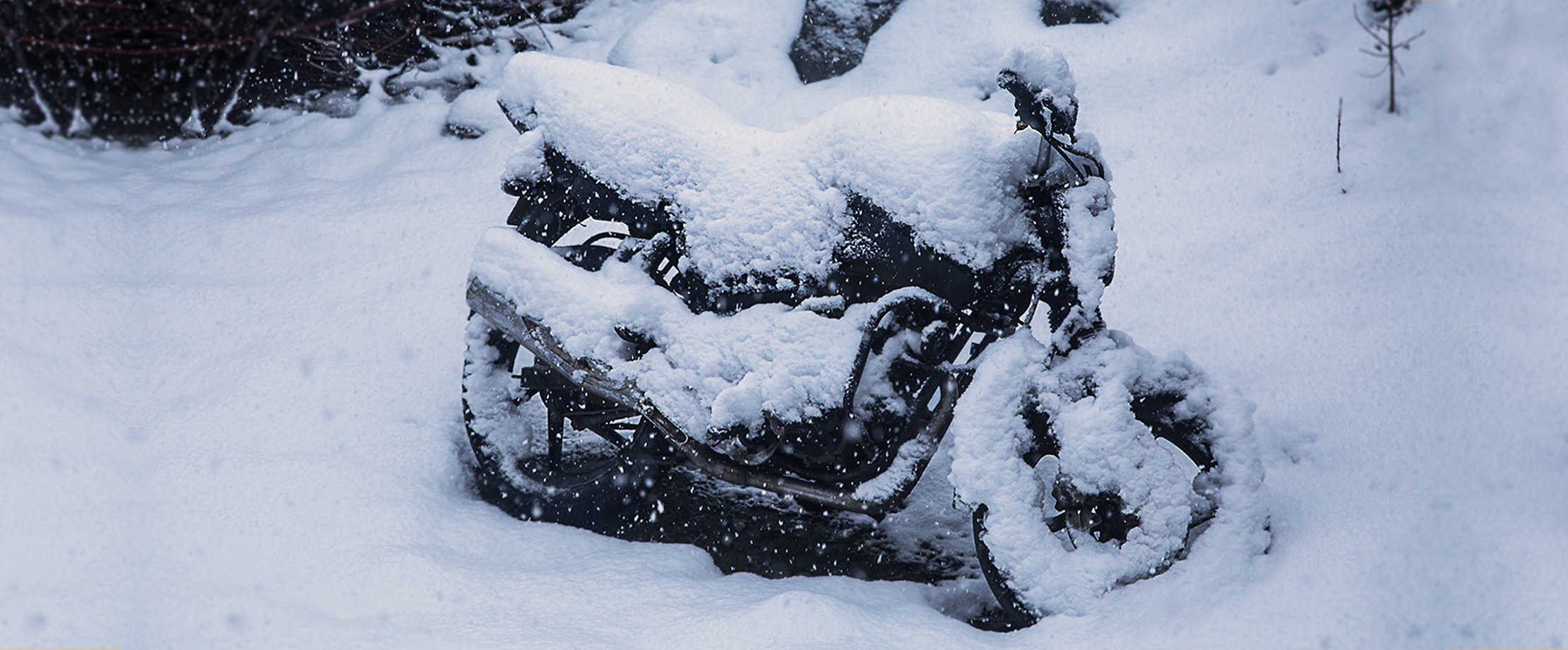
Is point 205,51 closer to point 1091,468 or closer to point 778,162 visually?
point 778,162

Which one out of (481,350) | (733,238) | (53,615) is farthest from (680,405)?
(53,615)

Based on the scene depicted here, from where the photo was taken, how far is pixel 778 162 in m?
2.93

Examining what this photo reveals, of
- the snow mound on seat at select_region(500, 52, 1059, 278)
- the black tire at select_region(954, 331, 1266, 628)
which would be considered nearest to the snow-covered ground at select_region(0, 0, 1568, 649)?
the black tire at select_region(954, 331, 1266, 628)

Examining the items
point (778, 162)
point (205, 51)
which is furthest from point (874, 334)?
point (205, 51)

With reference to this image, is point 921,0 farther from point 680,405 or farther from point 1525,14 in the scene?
point 680,405

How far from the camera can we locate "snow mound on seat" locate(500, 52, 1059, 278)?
267 centimetres

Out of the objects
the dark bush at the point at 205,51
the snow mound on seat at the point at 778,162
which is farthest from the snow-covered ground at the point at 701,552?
the snow mound on seat at the point at 778,162

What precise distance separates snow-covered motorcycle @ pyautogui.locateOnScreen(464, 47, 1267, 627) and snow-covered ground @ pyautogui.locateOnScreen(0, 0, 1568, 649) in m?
0.21

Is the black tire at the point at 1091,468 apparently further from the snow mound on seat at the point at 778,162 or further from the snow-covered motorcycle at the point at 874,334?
the snow mound on seat at the point at 778,162

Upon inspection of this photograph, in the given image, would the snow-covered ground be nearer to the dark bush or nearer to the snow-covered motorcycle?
the snow-covered motorcycle

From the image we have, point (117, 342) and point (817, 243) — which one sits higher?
point (817, 243)

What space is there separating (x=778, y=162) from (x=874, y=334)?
58 cm

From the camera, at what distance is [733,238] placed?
9.51 ft

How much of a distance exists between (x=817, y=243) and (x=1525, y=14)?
278 centimetres
